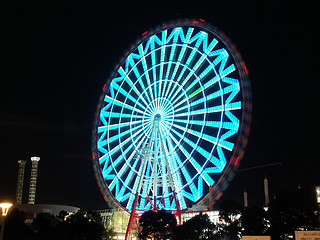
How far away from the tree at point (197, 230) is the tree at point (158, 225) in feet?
3.24

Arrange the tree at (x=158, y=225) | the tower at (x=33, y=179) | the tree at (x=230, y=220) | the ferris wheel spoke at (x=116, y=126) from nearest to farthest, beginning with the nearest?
the tree at (x=230, y=220), the tree at (x=158, y=225), the ferris wheel spoke at (x=116, y=126), the tower at (x=33, y=179)

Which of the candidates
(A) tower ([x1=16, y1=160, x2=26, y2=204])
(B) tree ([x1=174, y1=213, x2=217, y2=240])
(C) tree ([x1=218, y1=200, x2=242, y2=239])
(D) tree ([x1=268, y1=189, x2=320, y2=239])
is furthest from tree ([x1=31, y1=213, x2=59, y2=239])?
(A) tower ([x1=16, y1=160, x2=26, y2=204])

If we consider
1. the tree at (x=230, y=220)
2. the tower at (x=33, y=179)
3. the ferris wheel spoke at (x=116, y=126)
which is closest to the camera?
the tree at (x=230, y=220)

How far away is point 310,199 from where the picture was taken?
126ft

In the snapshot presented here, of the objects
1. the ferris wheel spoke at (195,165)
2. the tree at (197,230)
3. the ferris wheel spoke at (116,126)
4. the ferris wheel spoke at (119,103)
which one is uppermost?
the ferris wheel spoke at (119,103)

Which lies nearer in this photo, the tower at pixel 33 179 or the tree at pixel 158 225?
the tree at pixel 158 225

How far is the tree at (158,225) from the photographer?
43.7m

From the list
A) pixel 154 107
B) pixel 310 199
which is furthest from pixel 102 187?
pixel 310 199

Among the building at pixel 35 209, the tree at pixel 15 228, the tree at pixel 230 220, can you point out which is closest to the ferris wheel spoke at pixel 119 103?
the tree at pixel 230 220

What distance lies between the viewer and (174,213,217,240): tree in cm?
4253

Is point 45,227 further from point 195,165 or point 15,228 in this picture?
point 195,165

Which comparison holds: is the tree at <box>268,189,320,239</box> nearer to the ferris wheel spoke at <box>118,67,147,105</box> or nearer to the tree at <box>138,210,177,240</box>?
the tree at <box>138,210,177,240</box>

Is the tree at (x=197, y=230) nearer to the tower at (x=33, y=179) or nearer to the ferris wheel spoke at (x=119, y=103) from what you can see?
the ferris wheel spoke at (x=119, y=103)

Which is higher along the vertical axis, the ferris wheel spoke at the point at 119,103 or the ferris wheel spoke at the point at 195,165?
the ferris wheel spoke at the point at 119,103
